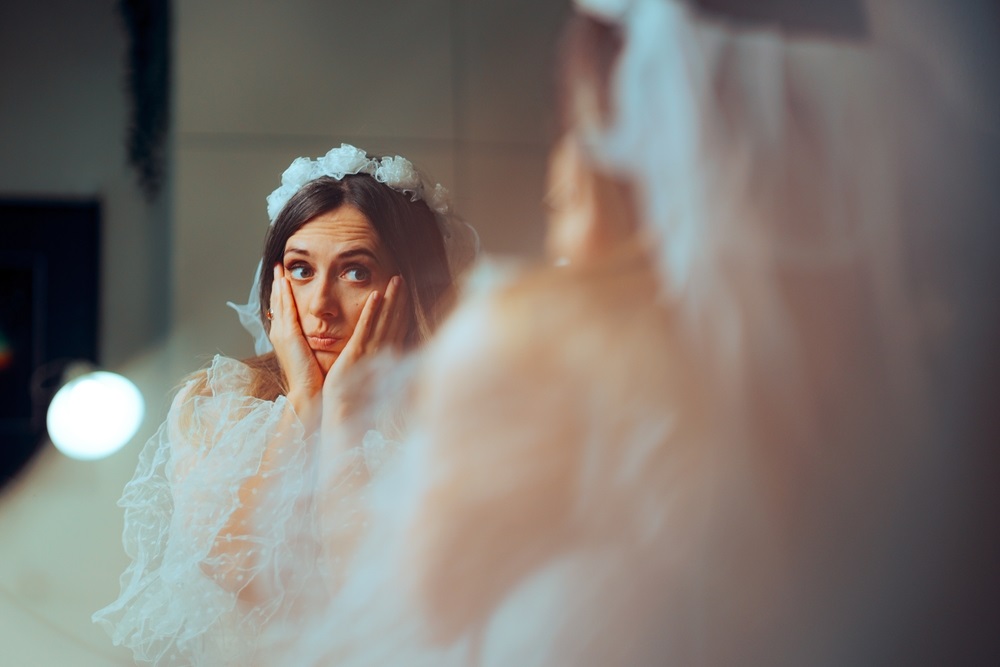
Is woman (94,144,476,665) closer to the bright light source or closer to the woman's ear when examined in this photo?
the bright light source

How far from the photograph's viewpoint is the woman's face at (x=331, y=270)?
31.6 inches

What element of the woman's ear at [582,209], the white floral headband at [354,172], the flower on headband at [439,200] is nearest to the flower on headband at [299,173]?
the white floral headband at [354,172]

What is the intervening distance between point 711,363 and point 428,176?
353 millimetres

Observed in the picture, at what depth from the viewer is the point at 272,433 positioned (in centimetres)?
81

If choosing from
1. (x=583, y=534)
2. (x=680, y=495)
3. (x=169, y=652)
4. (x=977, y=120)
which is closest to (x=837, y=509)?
(x=680, y=495)

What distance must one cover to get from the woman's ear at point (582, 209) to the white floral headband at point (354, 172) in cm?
12

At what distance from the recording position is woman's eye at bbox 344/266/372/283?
31.8 inches

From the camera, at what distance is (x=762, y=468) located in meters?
0.92

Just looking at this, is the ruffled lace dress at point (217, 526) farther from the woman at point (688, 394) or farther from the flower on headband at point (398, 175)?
the flower on headband at point (398, 175)

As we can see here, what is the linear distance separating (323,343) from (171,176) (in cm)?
22

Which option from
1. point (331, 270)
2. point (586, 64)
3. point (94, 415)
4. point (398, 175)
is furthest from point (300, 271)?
point (586, 64)

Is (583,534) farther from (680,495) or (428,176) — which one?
(428,176)

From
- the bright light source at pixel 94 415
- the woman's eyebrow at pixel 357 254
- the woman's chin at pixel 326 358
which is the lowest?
the bright light source at pixel 94 415

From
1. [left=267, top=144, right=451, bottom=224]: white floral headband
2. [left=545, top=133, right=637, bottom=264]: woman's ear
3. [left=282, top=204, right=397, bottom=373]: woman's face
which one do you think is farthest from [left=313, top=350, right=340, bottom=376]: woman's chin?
[left=545, top=133, right=637, bottom=264]: woman's ear
